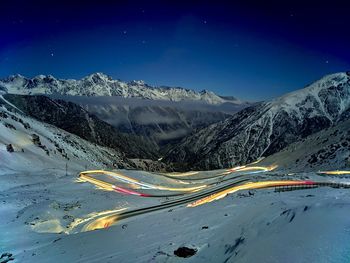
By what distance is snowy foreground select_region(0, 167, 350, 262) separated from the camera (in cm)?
1723

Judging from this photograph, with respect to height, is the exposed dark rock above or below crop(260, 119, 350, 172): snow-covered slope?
above

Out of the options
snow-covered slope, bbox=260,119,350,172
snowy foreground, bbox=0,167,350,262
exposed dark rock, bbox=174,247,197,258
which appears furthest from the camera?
snow-covered slope, bbox=260,119,350,172

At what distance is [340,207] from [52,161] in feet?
373

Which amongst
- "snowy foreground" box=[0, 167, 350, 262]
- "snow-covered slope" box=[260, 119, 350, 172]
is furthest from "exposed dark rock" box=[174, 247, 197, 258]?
"snow-covered slope" box=[260, 119, 350, 172]

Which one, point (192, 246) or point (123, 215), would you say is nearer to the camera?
point (192, 246)

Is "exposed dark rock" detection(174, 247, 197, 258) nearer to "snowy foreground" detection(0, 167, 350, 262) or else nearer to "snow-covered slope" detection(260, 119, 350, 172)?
"snowy foreground" detection(0, 167, 350, 262)

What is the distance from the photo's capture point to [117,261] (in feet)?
77.8

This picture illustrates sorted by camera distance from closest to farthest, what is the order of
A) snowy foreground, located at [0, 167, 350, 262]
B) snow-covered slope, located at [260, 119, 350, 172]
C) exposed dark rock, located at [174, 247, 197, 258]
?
1. snowy foreground, located at [0, 167, 350, 262]
2. exposed dark rock, located at [174, 247, 197, 258]
3. snow-covered slope, located at [260, 119, 350, 172]

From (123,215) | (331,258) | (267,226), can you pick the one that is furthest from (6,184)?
(331,258)

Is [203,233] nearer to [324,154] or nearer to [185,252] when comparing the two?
[185,252]

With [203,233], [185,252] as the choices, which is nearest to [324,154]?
[203,233]

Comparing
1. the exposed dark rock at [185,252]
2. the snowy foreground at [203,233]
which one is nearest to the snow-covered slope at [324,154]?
the snowy foreground at [203,233]

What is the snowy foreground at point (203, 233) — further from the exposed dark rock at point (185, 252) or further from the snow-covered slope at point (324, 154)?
the snow-covered slope at point (324, 154)

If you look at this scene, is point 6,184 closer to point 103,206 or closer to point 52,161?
point 103,206
